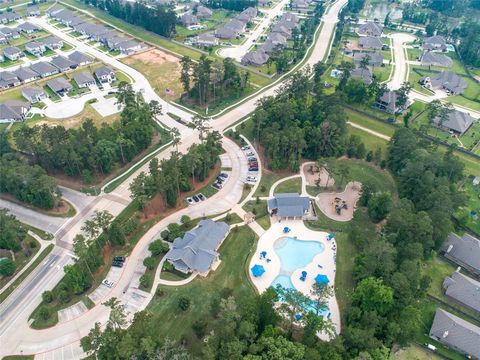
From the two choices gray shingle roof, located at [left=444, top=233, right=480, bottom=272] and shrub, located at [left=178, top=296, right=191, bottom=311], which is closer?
shrub, located at [left=178, top=296, right=191, bottom=311]

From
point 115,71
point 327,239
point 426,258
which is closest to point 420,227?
point 426,258

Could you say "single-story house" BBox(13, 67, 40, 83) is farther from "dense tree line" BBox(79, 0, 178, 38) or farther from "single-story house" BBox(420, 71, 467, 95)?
"single-story house" BBox(420, 71, 467, 95)

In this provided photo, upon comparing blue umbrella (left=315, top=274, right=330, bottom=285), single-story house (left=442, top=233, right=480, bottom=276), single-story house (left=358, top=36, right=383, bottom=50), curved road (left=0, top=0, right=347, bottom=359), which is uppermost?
single-story house (left=358, top=36, right=383, bottom=50)

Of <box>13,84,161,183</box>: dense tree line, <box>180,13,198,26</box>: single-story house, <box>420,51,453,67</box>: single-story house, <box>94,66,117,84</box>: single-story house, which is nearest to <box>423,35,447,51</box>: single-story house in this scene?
<box>420,51,453,67</box>: single-story house

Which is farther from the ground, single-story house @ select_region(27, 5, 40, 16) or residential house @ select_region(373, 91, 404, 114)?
residential house @ select_region(373, 91, 404, 114)

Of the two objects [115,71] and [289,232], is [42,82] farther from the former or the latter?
[289,232]

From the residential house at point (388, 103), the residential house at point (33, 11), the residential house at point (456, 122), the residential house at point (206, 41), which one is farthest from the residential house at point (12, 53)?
the residential house at point (456, 122)
